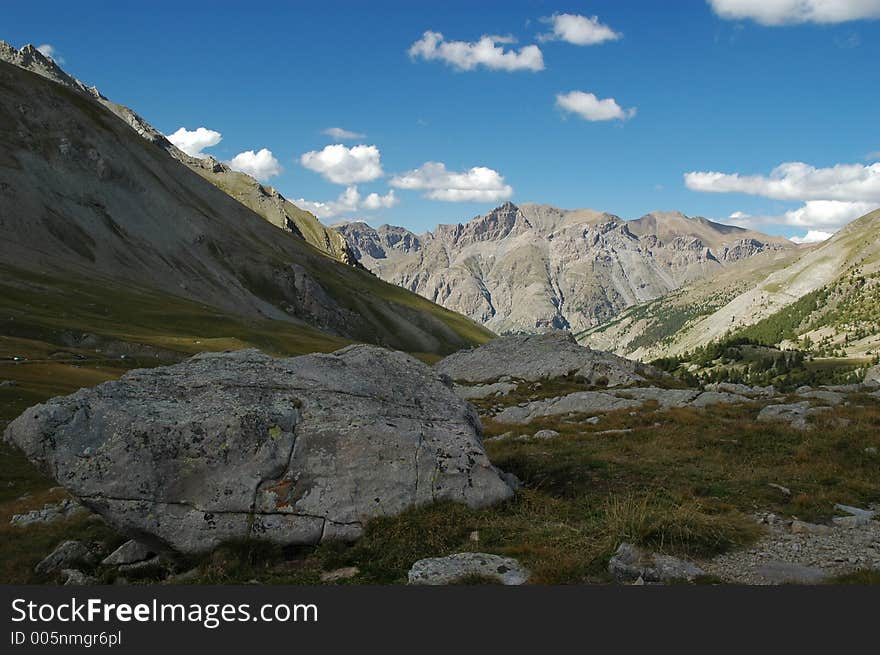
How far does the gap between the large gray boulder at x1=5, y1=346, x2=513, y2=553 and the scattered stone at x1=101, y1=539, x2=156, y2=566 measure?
1499mm

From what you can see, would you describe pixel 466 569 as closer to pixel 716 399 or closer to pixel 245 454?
pixel 245 454

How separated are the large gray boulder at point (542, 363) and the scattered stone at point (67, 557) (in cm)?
4536

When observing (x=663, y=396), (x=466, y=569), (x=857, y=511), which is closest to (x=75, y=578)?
(x=466, y=569)

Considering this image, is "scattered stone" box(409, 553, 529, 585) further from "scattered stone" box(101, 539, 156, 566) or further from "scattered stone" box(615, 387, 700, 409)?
"scattered stone" box(615, 387, 700, 409)

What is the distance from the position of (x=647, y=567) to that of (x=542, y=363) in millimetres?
67260

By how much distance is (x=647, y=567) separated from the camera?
12.5 meters

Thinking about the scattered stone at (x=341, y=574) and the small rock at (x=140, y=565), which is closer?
the scattered stone at (x=341, y=574)

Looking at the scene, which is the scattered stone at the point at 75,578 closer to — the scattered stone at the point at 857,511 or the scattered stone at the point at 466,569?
the scattered stone at the point at 466,569

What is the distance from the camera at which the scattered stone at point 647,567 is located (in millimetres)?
12156

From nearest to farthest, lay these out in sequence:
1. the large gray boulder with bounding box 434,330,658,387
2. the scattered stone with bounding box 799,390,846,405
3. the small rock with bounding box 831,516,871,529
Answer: the small rock with bounding box 831,516,871,529
the scattered stone with bounding box 799,390,846,405
the large gray boulder with bounding box 434,330,658,387

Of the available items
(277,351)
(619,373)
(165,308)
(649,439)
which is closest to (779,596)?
(649,439)

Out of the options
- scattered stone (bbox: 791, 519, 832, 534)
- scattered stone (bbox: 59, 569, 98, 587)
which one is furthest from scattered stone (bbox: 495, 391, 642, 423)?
scattered stone (bbox: 59, 569, 98, 587)

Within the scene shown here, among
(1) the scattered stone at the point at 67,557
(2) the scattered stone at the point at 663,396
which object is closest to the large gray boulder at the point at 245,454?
(1) the scattered stone at the point at 67,557

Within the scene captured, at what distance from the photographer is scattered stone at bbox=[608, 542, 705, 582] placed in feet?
39.9
